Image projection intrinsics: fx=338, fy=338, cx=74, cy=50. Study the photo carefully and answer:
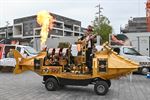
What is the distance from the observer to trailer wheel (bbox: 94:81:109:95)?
11.1 m

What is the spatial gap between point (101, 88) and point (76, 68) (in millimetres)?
1235

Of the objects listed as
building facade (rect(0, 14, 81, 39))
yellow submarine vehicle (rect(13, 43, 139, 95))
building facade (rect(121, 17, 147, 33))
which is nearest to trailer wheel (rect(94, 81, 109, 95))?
yellow submarine vehicle (rect(13, 43, 139, 95))

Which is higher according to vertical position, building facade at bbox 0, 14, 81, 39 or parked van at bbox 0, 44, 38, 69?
building facade at bbox 0, 14, 81, 39

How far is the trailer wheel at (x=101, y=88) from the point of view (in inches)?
438

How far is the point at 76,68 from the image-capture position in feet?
38.9

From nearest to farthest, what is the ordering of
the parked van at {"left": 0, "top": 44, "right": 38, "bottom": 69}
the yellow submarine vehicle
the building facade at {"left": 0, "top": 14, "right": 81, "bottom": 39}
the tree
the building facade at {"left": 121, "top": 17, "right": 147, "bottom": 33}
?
1. the yellow submarine vehicle
2. the parked van at {"left": 0, "top": 44, "right": 38, "bottom": 69}
3. the tree
4. the building facade at {"left": 121, "top": 17, "right": 147, "bottom": 33}
5. the building facade at {"left": 0, "top": 14, "right": 81, "bottom": 39}

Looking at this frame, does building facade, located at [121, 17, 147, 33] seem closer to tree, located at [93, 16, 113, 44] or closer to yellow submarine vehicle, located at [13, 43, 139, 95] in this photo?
tree, located at [93, 16, 113, 44]

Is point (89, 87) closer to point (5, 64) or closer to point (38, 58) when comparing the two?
point (38, 58)

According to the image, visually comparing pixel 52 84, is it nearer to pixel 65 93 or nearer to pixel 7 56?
pixel 65 93

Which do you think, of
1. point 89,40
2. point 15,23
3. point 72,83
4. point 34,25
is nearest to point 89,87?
point 72,83

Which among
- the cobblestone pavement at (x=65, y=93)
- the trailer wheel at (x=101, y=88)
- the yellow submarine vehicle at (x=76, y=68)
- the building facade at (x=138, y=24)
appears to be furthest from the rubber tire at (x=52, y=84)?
the building facade at (x=138, y=24)

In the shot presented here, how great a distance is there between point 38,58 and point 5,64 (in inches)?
329

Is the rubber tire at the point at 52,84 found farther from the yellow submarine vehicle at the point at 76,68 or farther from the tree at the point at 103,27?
the tree at the point at 103,27

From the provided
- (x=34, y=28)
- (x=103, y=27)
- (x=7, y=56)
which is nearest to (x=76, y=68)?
(x=7, y=56)
